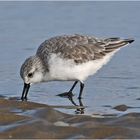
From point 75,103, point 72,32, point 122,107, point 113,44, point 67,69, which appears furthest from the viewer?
point 72,32

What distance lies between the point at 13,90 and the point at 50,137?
11.2ft

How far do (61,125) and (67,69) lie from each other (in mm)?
2439

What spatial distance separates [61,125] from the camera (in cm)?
760

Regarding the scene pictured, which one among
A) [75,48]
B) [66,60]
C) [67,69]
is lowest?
[67,69]

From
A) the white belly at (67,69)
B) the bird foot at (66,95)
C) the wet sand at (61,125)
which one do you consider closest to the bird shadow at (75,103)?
the bird foot at (66,95)

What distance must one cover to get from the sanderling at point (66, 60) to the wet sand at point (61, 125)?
146cm

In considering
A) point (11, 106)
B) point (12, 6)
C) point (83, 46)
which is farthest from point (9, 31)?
point (11, 106)

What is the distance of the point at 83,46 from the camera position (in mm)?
10297

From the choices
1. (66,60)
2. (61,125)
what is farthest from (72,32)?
(61,125)

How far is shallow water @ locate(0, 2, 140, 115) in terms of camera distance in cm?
980

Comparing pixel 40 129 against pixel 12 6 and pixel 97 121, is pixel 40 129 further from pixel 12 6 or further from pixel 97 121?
pixel 12 6

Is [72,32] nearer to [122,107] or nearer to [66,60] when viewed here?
[66,60]

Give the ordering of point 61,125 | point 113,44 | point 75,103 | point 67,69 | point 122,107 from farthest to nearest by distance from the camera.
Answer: point 113,44, point 67,69, point 75,103, point 122,107, point 61,125

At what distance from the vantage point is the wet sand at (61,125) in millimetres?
7203
